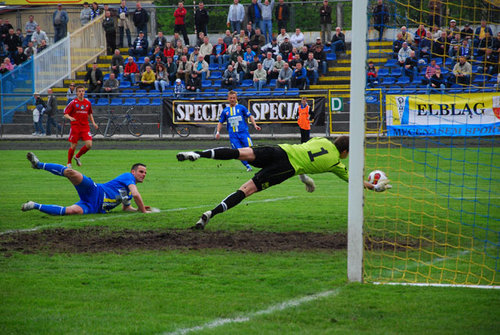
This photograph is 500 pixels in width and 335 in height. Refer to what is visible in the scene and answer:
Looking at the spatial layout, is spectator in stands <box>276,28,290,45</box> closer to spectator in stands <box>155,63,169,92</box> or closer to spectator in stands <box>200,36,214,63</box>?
spectator in stands <box>200,36,214,63</box>

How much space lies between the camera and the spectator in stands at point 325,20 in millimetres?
33031

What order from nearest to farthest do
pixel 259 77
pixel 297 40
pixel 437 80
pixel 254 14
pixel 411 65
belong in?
pixel 437 80
pixel 411 65
pixel 259 77
pixel 297 40
pixel 254 14

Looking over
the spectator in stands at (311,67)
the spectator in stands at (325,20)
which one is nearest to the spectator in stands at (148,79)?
the spectator in stands at (311,67)

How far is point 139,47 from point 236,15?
597 centimetres

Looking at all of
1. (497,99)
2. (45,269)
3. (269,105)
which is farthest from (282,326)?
(269,105)

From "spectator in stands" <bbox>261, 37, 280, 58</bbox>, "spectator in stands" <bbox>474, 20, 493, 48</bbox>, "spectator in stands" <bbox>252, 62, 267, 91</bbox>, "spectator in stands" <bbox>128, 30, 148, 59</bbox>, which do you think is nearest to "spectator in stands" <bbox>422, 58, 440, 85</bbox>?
"spectator in stands" <bbox>474, 20, 493, 48</bbox>

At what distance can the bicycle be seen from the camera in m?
29.8

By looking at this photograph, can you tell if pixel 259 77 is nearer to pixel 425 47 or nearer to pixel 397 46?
pixel 397 46

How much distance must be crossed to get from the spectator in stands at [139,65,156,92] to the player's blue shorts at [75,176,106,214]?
72.7 ft

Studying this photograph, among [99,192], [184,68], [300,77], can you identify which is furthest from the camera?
[184,68]

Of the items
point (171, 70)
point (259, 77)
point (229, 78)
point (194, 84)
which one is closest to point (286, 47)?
point (259, 77)

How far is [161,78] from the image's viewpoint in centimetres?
3194

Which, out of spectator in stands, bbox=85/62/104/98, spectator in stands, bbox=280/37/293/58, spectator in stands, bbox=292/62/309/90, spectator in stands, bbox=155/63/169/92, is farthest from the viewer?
spectator in stands, bbox=280/37/293/58

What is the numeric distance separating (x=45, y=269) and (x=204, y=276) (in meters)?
1.81
